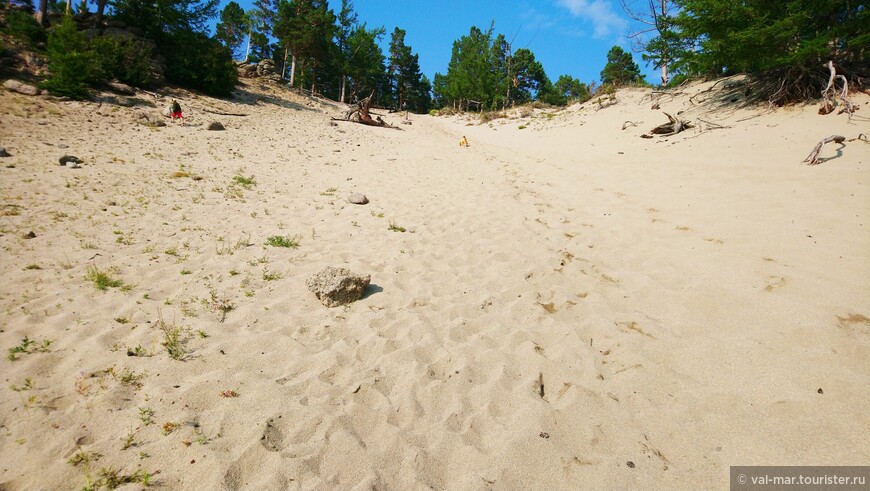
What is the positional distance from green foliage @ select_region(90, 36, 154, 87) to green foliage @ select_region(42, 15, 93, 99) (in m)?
0.50

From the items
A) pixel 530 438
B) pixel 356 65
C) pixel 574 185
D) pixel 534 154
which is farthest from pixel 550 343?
pixel 356 65

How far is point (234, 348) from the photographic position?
3.22 m

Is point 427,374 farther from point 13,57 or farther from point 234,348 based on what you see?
point 13,57

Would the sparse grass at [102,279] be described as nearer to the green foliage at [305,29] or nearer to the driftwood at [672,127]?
the driftwood at [672,127]

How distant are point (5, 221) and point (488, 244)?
763 cm

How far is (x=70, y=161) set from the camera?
26.1 ft

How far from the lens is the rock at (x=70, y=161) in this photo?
7.81 m

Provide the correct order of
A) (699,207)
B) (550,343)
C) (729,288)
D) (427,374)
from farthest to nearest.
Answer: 1. (699,207)
2. (729,288)
3. (550,343)
4. (427,374)

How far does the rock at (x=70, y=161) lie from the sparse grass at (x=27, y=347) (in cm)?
715

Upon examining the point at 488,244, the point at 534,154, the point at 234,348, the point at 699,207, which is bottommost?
the point at 234,348

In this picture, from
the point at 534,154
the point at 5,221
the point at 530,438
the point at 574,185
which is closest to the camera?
the point at 530,438

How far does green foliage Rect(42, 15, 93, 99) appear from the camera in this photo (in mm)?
12734

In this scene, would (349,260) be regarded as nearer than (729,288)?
No

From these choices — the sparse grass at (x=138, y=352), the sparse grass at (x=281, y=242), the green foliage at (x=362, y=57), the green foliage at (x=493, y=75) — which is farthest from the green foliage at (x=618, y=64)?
the sparse grass at (x=138, y=352)
